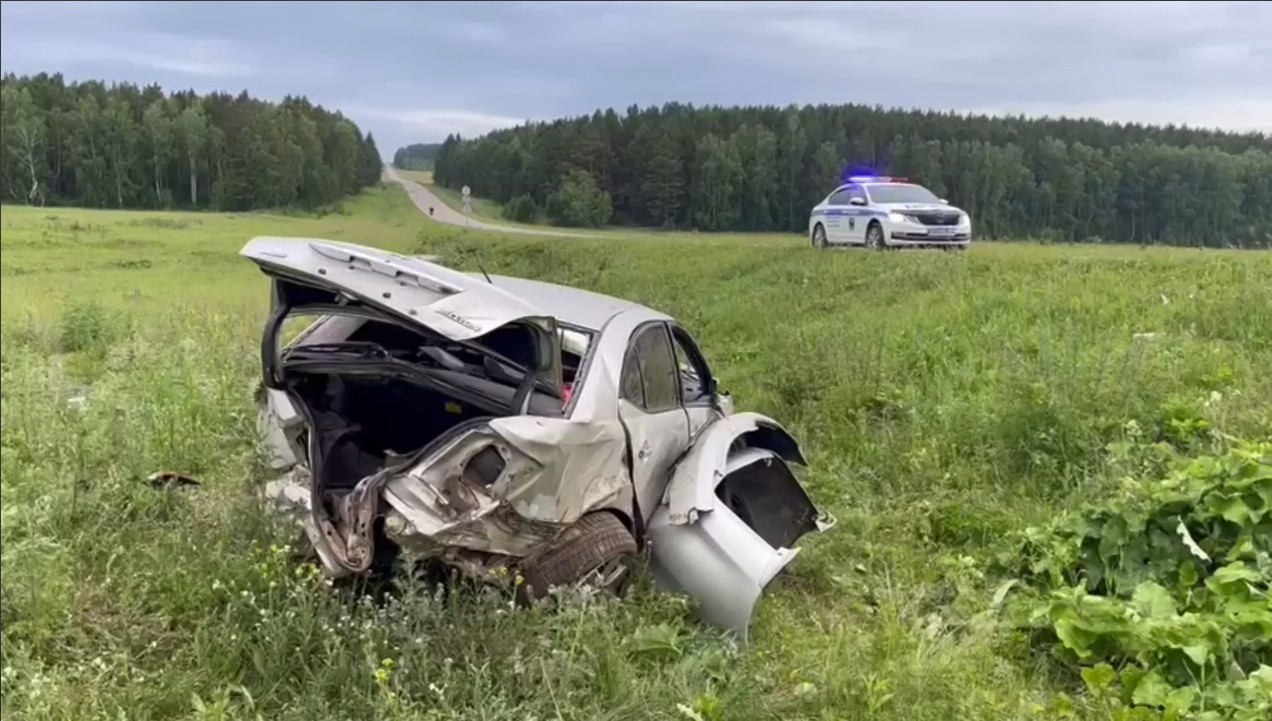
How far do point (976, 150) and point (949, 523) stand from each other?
11903mm

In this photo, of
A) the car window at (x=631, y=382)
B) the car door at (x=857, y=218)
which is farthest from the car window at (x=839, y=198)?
the car window at (x=631, y=382)

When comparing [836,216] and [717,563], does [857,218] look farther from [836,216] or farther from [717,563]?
[717,563]

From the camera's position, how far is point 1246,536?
14.6ft

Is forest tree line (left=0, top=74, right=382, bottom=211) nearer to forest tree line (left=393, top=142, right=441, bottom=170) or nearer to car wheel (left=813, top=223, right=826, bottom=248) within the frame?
forest tree line (left=393, top=142, right=441, bottom=170)

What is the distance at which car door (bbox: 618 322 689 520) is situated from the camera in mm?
4465

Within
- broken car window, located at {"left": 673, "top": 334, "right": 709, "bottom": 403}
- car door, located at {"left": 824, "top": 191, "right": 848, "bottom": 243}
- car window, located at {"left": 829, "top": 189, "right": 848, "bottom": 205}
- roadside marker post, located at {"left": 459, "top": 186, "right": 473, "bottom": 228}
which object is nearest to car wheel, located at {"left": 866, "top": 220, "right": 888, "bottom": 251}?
car door, located at {"left": 824, "top": 191, "right": 848, "bottom": 243}

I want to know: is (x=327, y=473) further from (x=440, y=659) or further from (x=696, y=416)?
(x=696, y=416)

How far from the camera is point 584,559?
405 centimetres

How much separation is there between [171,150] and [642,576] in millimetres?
4259

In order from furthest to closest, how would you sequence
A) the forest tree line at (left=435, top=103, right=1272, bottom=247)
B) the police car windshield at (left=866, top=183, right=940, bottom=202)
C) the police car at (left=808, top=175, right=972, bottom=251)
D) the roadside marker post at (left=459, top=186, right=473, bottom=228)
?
the police car windshield at (left=866, top=183, right=940, bottom=202)
the police car at (left=808, top=175, right=972, bottom=251)
the roadside marker post at (left=459, top=186, right=473, bottom=228)
the forest tree line at (left=435, top=103, right=1272, bottom=247)

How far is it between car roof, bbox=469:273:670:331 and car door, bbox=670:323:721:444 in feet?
1.13

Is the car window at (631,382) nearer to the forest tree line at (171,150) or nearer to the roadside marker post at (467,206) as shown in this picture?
the forest tree line at (171,150)

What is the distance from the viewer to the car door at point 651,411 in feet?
14.6

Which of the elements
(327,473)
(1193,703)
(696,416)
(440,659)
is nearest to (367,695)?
(440,659)
